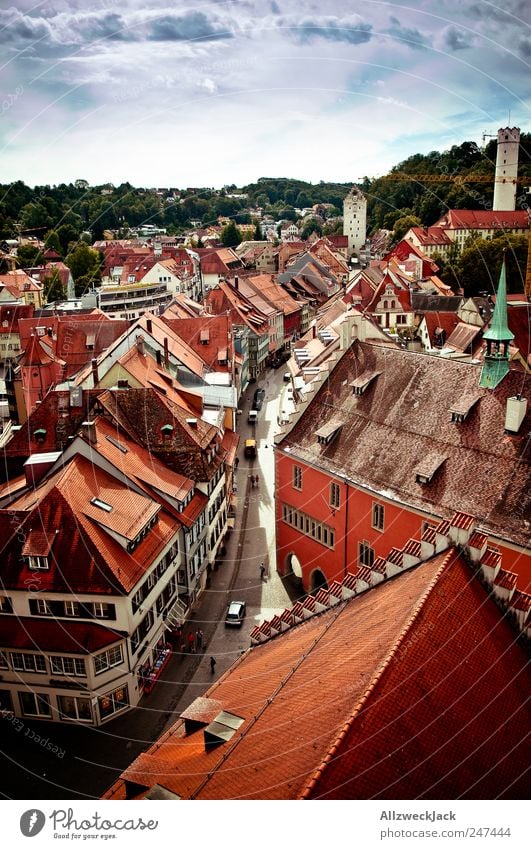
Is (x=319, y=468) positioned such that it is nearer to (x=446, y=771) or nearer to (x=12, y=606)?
(x=12, y=606)

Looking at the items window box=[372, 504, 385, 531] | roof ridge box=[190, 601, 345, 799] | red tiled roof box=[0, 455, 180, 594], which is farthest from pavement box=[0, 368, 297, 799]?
roof ridge box=[190, 601, 345, 799]

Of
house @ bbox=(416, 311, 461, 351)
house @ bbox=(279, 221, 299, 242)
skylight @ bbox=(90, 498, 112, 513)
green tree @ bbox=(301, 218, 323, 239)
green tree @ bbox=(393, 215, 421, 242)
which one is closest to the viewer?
skylight @ bbox=(90, 498, 112, 513)

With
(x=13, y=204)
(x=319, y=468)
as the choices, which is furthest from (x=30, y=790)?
(x=13, y=204)

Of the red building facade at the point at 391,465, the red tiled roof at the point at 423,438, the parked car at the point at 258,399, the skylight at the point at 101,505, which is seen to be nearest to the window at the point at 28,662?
the skylight at the point at 101,505

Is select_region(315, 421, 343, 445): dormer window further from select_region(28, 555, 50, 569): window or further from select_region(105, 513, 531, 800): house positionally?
select_region(105, 513, 531, 800): house

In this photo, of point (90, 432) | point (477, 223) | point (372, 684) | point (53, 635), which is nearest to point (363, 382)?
point (90, 432)
